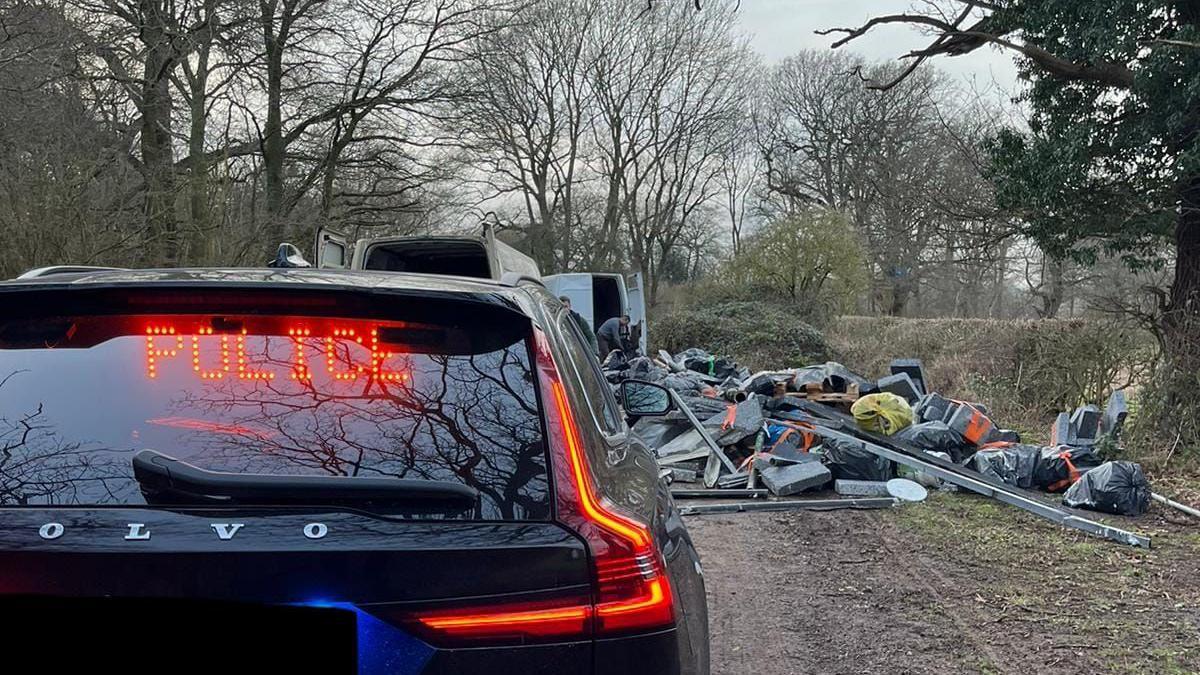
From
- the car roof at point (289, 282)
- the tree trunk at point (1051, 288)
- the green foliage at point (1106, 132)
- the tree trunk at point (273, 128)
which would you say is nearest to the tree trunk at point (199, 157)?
the tree trunk at point (273, 128)

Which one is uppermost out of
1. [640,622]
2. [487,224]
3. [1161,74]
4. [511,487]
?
[1161,74]

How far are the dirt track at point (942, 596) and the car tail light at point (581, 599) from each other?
271 centimetres

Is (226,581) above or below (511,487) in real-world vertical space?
below

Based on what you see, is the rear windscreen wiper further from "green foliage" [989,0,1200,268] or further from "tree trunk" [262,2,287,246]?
"tree trunk" [262,2,287,246]

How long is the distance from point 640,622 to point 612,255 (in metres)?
34.6

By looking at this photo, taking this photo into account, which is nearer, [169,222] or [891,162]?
[169,222]

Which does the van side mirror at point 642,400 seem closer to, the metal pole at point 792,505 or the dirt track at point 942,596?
the dirt track at point 942,596

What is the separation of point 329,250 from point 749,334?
14220 mm

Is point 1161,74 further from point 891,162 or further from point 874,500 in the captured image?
point 891,162

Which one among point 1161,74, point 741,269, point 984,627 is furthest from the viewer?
point 741,269

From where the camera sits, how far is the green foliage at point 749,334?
20.9 metres

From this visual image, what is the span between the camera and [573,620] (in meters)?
1.46

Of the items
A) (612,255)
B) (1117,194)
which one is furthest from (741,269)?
(1117,194)

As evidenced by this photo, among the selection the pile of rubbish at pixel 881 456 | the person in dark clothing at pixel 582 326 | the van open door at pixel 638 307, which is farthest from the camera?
the van open door at pixel 638 307
